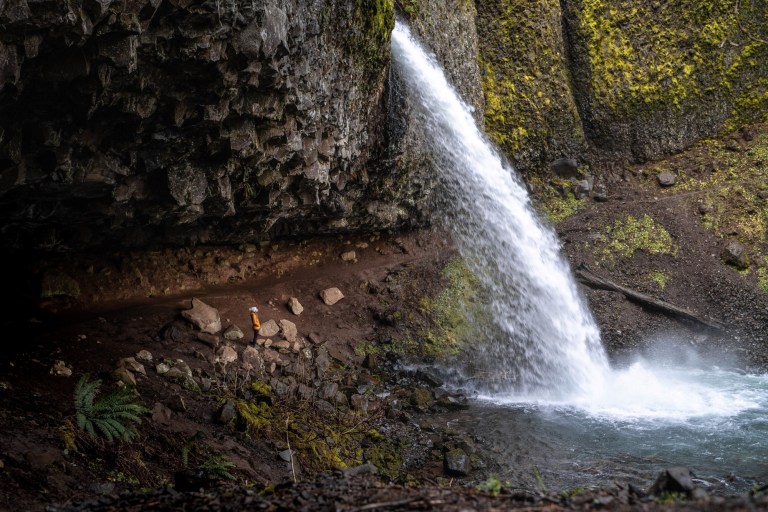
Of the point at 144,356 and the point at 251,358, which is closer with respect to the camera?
the point at 144,356

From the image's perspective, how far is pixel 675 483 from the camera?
329cm

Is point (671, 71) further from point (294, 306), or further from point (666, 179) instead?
point (294, 306)

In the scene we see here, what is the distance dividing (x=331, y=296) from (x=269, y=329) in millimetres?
1683

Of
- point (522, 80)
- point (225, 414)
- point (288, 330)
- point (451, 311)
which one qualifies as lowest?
point (225, 414)

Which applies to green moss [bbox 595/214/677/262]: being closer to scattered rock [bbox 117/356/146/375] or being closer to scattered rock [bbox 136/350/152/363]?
scattered rock [bbox 136/350/152/363]

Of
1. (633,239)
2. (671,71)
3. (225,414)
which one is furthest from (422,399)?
(671,71)

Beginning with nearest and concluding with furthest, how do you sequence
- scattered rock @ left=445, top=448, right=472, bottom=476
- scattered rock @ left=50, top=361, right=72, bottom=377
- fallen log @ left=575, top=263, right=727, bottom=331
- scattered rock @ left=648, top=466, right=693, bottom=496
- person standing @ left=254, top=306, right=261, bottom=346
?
scattered rock @ left=648, top=466, right=693, bottom=496
scattered rock @ left=50, top=361, right=72, bottom=377
scattered rock @ left=445, top=448, right=472, bottom=476
person standing @ left=254, top=306, right=261, bottom=346
fallen log @ left=575, top=263, right=727, bottom=331

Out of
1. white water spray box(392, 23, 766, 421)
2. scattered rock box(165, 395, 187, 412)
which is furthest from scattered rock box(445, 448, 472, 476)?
scattered rock box(165, 395, 187, 412)

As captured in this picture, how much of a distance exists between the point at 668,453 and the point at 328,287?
20.4 feet

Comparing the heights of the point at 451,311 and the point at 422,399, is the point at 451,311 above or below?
above

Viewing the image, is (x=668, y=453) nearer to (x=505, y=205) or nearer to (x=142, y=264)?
(x=505, y=205)

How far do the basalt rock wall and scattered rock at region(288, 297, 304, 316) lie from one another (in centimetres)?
132

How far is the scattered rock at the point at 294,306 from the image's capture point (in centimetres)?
1047

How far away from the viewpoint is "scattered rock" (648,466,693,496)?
10.7 ft
